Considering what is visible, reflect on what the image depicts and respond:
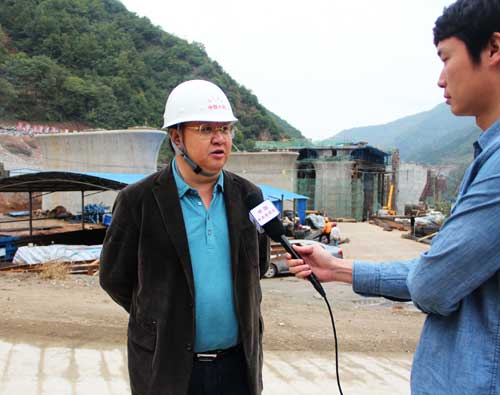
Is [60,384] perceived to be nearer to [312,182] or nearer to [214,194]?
[214,194]

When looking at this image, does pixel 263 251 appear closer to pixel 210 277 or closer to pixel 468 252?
pixel 210 277

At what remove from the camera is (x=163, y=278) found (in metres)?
2.06

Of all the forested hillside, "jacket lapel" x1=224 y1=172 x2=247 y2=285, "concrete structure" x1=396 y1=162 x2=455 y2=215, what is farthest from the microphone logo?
"concrete structure" x1=396 y1=162 x2=455 y2=215

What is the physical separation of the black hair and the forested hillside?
174 feet

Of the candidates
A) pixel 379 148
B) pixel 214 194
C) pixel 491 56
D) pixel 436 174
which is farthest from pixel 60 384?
pixel 436 174

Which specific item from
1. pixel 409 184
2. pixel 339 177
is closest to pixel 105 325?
pixel 339 177

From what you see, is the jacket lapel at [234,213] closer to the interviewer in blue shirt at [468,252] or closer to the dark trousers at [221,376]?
the dark trousers at [221,376]

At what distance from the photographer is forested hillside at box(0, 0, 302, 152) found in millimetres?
50781

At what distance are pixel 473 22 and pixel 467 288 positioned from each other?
0.70 meters

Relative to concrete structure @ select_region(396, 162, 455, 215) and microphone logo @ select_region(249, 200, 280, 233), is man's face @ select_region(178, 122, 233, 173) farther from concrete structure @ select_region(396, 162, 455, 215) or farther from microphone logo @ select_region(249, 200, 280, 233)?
concrete structure @ select_region(396, 162, 455, 215)

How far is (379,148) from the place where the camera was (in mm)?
50625

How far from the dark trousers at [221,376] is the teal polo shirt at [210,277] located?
7 centimetres

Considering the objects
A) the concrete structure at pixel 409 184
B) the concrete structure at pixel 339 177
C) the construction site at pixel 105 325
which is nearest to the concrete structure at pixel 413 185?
the concrete structure at pixel 409 184

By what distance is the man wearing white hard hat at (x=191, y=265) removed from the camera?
2.02 metres
